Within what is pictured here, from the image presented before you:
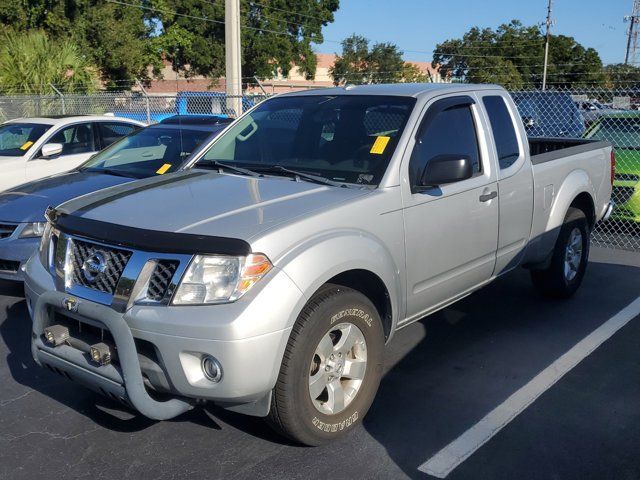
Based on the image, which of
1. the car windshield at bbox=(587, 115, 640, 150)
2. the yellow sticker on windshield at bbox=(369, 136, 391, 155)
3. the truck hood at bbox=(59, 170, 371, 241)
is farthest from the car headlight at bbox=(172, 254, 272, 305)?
the car windshield at bbox=(587, 115, 640, 150)

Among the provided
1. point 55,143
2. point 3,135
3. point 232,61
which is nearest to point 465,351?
point 55,143

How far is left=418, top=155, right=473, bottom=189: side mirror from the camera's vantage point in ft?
13.6

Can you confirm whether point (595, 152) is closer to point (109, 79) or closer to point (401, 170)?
point (401, 170)

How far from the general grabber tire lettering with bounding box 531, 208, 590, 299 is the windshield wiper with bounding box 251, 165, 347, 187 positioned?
8.83ft

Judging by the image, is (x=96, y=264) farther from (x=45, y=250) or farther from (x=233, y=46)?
(x=233, y=46)

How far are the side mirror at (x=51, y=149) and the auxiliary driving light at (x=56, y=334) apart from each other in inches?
213

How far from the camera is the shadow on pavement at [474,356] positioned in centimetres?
394

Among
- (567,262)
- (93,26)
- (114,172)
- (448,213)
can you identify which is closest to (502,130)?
(448,213)

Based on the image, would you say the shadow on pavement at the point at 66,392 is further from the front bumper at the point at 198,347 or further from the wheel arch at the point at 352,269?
the wheel arch at the point at 352,269

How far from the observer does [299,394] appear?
11.2ft

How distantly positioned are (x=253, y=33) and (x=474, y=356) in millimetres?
51727

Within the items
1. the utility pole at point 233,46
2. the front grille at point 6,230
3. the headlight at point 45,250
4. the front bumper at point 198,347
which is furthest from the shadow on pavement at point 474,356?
the utility pole at point 233,46

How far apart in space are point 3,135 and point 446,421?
302 inches

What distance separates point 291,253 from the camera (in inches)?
132
